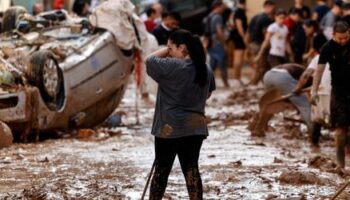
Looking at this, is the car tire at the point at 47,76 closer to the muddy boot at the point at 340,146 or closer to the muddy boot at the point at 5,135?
the muddy boot at the point at 5,135

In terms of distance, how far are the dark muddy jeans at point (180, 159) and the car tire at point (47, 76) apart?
5453 mm

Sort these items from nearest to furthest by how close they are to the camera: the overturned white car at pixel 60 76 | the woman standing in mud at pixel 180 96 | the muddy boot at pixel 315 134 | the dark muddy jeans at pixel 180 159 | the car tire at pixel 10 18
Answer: the woman standing in mud at pixel 180 96 → the dark muddy jeans at pixel 180 159 → the overturned white car at pixel 60 76 → the muddy boot at pixel 315 134 → the car tire at pixel 10 18

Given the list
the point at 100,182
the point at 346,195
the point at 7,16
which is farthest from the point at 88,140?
the point at 346,195

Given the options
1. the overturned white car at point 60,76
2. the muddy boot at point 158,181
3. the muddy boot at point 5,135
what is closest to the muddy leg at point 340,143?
the muddy boot at point 158,181

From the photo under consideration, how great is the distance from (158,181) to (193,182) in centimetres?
27

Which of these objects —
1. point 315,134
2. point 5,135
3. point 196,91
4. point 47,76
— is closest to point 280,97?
point 315,134

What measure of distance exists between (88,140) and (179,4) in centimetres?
1789

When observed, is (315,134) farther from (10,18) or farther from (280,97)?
(10,18)

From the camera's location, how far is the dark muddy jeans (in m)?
8.09

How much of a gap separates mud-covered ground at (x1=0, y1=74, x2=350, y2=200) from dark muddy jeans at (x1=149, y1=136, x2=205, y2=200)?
3.20ft

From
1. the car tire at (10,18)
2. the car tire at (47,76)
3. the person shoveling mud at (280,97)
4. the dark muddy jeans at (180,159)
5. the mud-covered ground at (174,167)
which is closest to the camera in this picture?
the dark muddy jeans at (180,159)

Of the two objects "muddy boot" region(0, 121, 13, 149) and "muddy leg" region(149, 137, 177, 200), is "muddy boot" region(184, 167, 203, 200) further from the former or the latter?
"muddy boot" region(0, 121, 13, 149)

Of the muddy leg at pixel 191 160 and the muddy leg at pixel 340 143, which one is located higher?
the muddy leg at pixel 191 160

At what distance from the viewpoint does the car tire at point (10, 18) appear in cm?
1571
